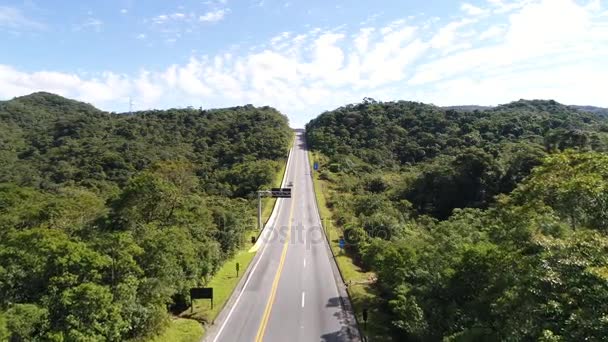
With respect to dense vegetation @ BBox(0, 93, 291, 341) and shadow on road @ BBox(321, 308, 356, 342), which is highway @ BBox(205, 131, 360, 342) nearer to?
shadow on road @ BBox(321, 308, 356, 342)

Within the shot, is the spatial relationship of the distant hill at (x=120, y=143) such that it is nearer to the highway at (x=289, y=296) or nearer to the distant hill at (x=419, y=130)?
the distant hill at (x=419, y=130)

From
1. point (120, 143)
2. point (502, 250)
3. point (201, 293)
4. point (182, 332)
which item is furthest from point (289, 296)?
point (120, 143)

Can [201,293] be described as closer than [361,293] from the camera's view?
Yes

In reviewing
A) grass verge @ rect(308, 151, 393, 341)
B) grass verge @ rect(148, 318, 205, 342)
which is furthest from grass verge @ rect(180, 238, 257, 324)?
grass verge @ rect(308, 151, 393, 341)

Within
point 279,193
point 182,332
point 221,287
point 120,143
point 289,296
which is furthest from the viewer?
point 120,143

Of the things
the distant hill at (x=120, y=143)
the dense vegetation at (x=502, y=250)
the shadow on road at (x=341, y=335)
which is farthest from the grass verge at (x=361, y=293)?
the distant hill at (x=120, y=143)

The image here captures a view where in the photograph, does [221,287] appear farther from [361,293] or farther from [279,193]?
[279,193]

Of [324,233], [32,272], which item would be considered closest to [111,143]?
[324,233]

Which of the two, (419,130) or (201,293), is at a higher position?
(419,130)

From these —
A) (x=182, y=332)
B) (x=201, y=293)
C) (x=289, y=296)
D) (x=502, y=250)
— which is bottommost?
(x=289, y=296)
